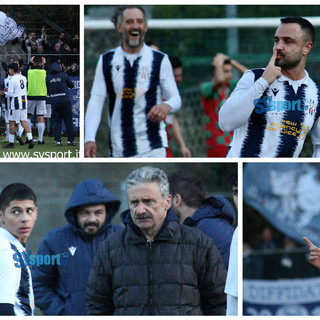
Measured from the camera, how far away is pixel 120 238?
571cm

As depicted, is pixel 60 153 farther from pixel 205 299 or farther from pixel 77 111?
pixel 205 299

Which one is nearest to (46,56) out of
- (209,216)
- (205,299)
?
(209,216)

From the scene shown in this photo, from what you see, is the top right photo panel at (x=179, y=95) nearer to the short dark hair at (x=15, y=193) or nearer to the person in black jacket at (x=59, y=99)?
the person in black jacket at (x=59, y=99)

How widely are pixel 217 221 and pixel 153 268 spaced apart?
51 cm

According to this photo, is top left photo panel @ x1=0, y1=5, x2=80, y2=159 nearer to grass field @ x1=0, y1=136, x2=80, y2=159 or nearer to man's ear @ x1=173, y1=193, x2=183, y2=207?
grass field @ x1=0, y1=136, x2=80, y2=159

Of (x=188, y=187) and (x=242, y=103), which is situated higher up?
(x=242, y=103)

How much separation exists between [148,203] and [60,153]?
0.71m

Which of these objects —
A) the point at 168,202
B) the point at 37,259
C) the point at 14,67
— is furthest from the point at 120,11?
the point at 37,259

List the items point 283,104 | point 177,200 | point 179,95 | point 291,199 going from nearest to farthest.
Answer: point 283,104
point 177,200
point 179,95
point 291,199

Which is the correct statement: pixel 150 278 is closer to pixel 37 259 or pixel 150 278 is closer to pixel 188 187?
pixel 188 187

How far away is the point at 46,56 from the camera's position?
6.03 meters

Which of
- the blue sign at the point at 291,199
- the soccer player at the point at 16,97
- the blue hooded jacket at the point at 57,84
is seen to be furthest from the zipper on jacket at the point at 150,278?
the blue sign at the point at 291,199

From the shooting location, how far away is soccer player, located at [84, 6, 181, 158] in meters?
6.43

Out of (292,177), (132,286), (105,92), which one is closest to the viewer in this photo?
(132,286)
